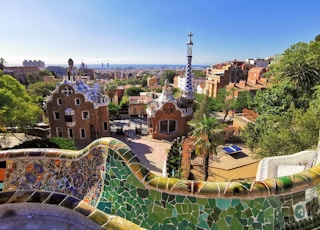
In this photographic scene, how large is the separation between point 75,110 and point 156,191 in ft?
65.1

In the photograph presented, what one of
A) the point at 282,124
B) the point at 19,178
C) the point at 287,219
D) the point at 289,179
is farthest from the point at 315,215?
the point at 282,124

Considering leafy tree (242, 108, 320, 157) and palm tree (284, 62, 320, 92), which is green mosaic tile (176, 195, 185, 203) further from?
palm tree (284, 62, 320, 92)

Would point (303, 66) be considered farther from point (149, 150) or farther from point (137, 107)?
point (137, 107)

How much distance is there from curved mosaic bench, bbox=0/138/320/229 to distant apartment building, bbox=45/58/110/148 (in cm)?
1760

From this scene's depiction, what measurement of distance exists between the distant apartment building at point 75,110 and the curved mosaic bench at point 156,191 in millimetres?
17599

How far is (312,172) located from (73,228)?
11.7 feet

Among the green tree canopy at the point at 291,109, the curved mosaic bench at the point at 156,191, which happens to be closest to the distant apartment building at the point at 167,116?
the green tree canopy at the point at 291,109

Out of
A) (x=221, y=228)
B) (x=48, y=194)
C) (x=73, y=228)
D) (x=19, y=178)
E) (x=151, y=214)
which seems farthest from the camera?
(x=19, y=178)

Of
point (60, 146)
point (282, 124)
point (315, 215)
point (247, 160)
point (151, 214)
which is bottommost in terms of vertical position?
point (247, 160)

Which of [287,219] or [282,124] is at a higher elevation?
[287,219]

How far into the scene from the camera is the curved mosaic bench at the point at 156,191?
3.12 metres

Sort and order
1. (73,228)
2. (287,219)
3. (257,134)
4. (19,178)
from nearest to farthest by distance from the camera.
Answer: (73,228), (287,219), (19,178), (257,134)

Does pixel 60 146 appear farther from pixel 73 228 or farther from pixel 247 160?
pixel 247 160

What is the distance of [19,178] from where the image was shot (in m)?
4.61
